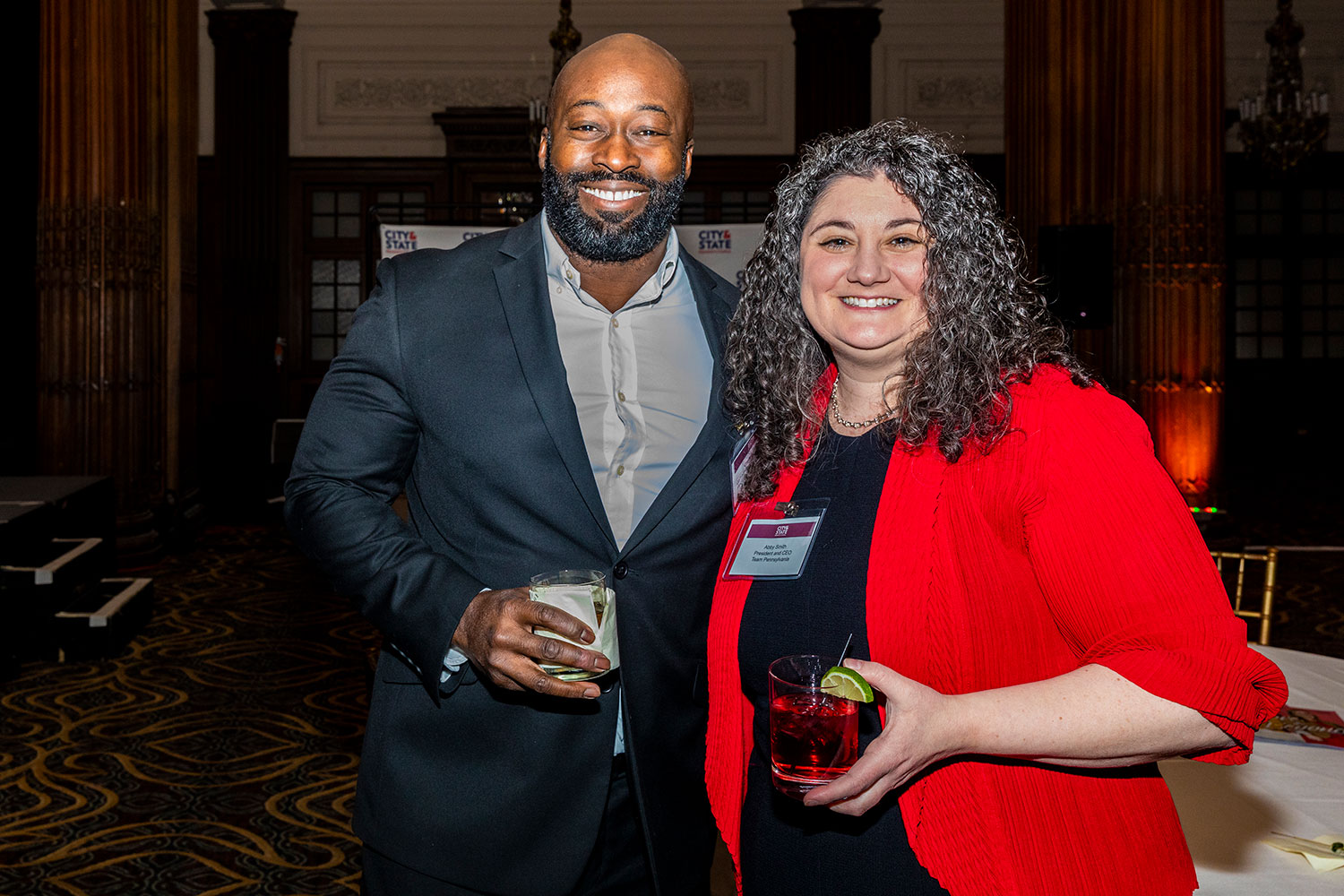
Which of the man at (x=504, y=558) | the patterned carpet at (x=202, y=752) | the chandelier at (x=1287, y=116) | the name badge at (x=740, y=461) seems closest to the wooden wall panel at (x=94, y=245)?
the patterned carpet at (x=202, y=752)

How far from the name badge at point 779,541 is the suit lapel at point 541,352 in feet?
0.62

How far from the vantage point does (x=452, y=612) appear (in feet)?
4.65

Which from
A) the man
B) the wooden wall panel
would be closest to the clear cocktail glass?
the man

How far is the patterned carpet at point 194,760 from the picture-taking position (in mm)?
3215

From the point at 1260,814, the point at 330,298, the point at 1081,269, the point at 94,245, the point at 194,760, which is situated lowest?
the point at 194,760

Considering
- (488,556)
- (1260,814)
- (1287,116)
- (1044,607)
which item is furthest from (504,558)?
(1287,116)

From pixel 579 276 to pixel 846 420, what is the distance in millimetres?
505

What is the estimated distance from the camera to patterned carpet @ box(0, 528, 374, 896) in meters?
3.21

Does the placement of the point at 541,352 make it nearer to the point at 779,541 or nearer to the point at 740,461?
the point at 740,461

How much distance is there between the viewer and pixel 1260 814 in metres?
1.78

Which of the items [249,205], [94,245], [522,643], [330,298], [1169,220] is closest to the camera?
[522,643]

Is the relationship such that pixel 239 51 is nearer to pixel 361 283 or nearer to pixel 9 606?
pixel 361 283

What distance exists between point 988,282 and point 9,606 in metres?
5.05

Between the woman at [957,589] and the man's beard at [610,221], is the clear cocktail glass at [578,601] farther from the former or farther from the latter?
the man's beard at [610,221]
